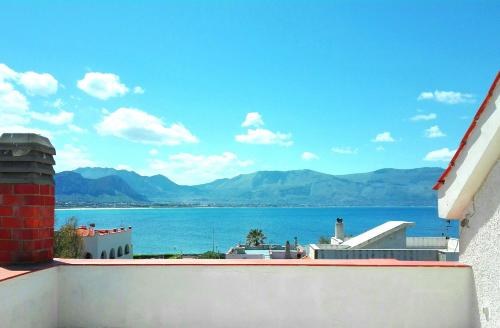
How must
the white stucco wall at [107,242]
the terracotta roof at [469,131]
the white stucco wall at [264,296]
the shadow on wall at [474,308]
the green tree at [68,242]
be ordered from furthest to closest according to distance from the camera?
the white stucco wall at [107,242] → the green tree at [68,242] → the white stucco wall at [264,296] → the shadow on wall at [474,308] → the terracotta roof at [469,131]

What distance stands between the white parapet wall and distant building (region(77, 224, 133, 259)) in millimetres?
33394

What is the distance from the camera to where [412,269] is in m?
3.79

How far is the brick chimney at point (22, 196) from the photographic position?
3705mm

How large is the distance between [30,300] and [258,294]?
1.90m

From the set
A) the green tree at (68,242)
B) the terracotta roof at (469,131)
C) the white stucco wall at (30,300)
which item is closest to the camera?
the white stucco wall at (30,300)

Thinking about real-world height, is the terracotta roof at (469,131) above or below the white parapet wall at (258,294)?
above

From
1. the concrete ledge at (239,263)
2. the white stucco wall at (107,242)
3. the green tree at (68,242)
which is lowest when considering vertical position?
the white stucco wall at (107,242)

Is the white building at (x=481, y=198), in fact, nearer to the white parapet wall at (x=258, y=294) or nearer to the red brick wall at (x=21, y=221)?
the white parapet wall at (x=258, y=294)

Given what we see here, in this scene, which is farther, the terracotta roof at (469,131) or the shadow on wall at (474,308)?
the shadow on wall at (474,308)

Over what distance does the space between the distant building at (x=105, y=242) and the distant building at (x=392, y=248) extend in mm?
23572

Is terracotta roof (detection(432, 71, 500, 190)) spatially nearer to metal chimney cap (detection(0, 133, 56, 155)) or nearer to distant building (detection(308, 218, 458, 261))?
metal chimney cap (detection(0, 133, 56, 155))

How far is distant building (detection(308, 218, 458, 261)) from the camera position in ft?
53.8

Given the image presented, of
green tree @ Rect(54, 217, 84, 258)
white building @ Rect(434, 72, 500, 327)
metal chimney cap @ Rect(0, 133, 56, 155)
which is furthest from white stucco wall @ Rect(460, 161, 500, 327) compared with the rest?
green tree @ Rect(54, 217, 84, 258)

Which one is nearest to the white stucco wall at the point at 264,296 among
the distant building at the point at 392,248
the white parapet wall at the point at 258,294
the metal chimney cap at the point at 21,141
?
the white parapet wall at the point at 258,294
